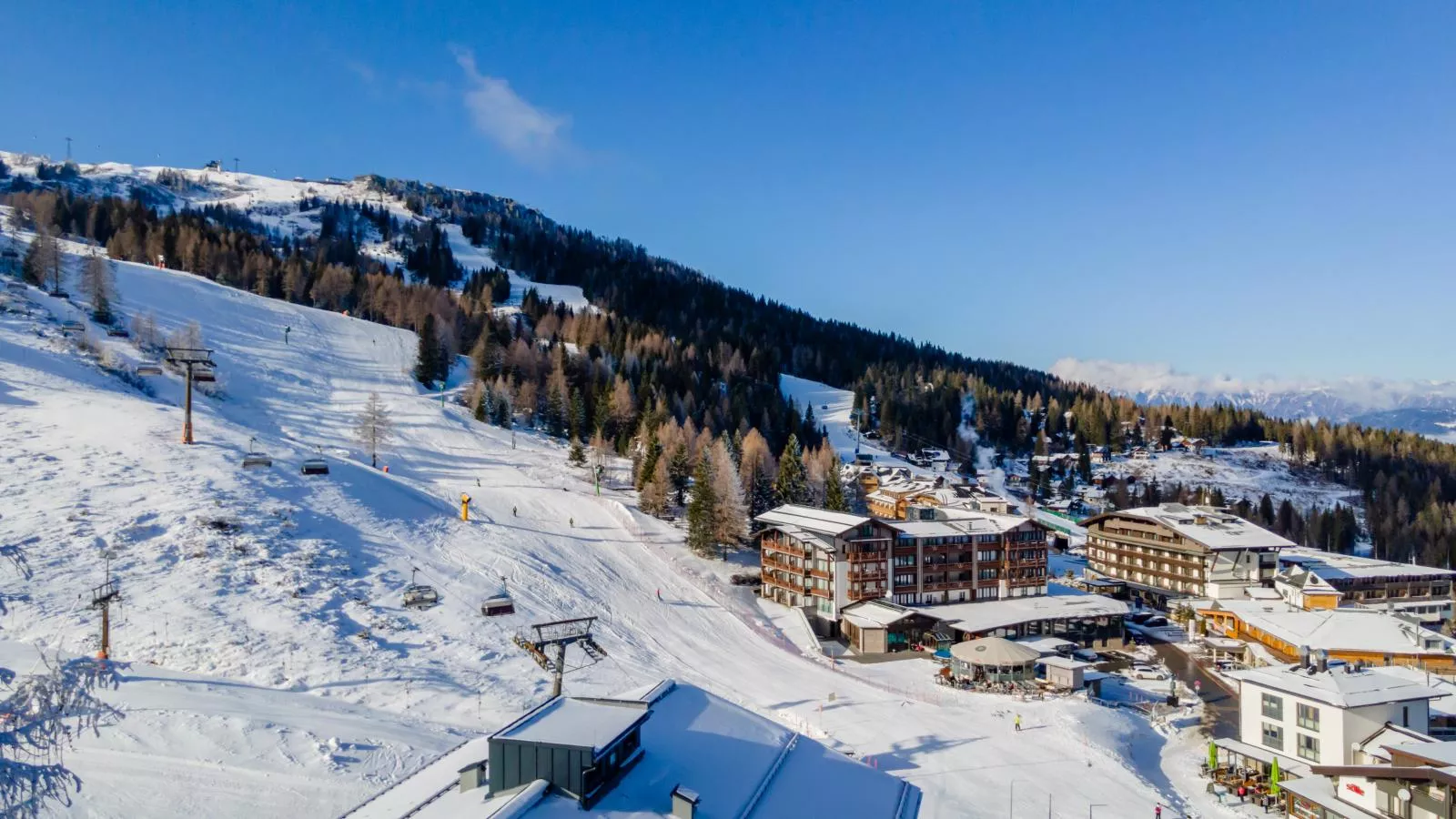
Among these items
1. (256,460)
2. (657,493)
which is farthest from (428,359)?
(256,460)

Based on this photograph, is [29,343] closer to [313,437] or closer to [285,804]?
[313,437]

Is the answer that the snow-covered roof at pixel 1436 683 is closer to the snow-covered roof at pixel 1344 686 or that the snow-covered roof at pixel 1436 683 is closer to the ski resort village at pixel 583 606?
the ski resort village at pixel 583 606

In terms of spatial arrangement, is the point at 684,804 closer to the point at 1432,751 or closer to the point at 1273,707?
the point at 1432,751

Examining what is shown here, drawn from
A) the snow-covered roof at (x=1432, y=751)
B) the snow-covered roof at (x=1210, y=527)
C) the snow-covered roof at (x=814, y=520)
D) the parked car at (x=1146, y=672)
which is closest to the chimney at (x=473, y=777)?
the snow-covered roof at (x=1432, y=751)

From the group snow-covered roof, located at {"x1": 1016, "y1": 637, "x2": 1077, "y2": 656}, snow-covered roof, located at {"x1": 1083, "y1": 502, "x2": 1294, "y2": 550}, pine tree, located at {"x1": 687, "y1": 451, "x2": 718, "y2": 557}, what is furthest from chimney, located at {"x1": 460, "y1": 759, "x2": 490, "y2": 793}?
snow-covered roof, located at {"x1": 1083, "y1": 502, "x2": 1294, "y2": 550}

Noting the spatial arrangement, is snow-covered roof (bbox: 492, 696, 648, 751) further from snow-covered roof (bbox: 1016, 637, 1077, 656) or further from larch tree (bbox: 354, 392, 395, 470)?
larch tree (bbox: 354, 392, 395, 470)

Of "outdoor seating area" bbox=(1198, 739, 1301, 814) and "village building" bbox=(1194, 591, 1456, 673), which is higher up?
"village building" bbox=(1194, 591, 1456, 673)

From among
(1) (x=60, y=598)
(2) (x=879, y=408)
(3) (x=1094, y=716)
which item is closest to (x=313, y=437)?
(1) (x=60, y=598)
